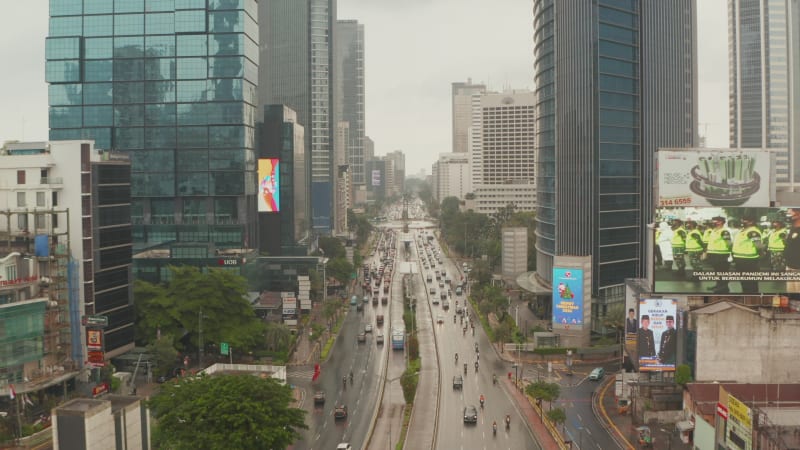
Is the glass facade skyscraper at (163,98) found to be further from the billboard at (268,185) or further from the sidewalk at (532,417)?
Result: the sidewalk at (532,417)

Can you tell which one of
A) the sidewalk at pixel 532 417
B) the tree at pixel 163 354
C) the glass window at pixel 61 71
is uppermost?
the glass window at pixel 61 71

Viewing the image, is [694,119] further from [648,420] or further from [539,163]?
[648,420]

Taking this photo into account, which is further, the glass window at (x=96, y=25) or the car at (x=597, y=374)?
the glass window at (x=96, y=25)

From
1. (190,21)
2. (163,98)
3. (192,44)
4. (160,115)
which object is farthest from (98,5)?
(160,115)

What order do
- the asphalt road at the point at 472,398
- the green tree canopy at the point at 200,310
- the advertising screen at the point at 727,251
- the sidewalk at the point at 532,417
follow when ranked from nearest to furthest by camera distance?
1. the sidewalk at the point at 532,417
2. the asphalt road at the point at 472,398
3. the advertising screen at the point at 727,251
4. the green tree canopy at the point at 200,310

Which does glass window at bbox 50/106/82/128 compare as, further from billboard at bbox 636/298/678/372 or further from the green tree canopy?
billboard at bbox 636/298/678/372

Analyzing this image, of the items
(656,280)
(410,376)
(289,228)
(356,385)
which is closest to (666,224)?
(656,280)

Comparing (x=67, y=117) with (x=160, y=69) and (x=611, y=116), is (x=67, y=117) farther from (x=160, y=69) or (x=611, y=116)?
(x=611, y=116)

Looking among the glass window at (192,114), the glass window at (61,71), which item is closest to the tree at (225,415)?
the glass window at (192,114)
